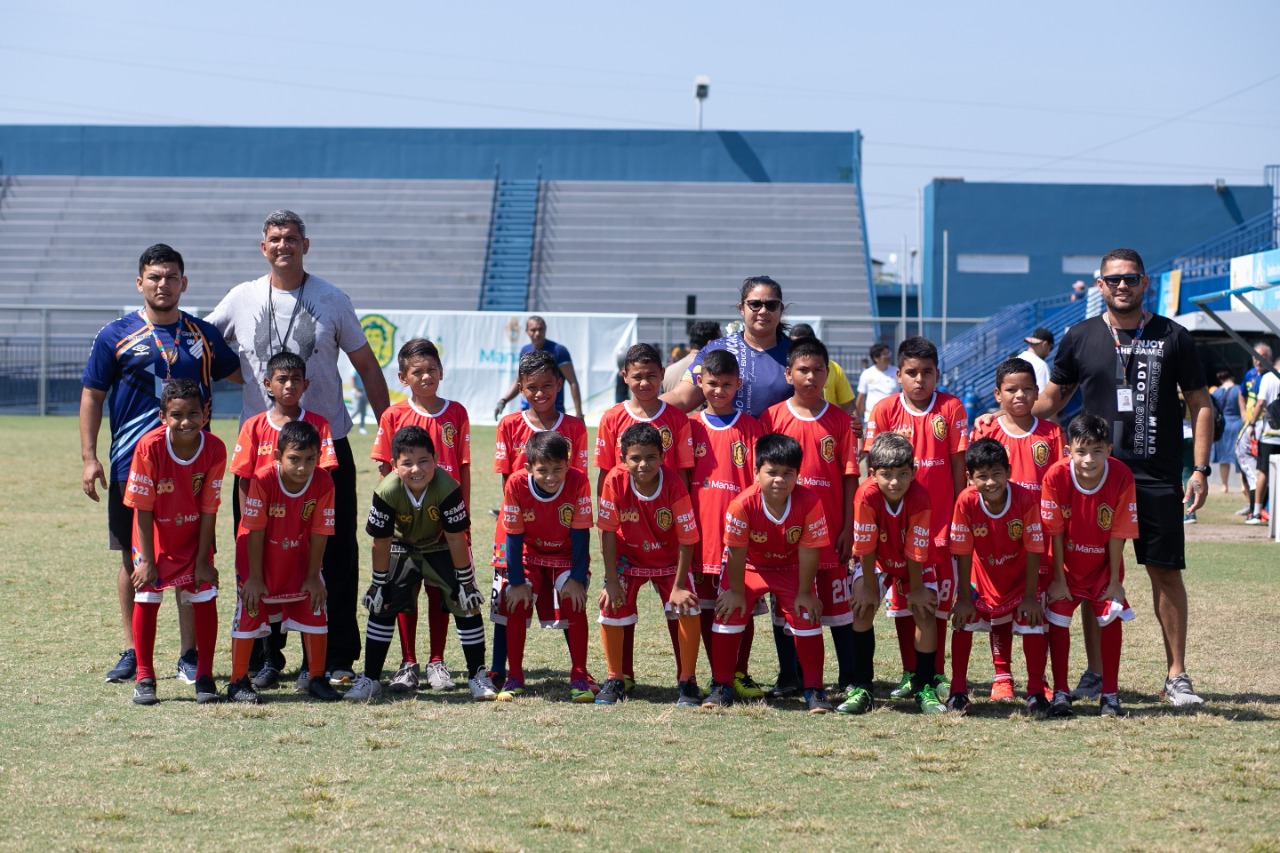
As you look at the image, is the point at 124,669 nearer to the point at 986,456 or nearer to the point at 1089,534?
the point at 986,456

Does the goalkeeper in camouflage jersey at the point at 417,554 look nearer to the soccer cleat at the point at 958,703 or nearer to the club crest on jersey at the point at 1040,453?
the soccer cleat at the point at 958,703

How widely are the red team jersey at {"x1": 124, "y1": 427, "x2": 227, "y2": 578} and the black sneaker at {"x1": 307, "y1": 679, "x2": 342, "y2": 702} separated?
76 centimetres

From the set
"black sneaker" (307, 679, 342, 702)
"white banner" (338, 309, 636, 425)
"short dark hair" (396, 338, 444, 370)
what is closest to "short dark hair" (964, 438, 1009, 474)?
"short dark hair" (396, 338, 444, 370)

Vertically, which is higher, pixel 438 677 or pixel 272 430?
pixel 272 430

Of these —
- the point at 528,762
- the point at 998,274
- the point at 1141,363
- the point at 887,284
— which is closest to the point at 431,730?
the point at 528,762

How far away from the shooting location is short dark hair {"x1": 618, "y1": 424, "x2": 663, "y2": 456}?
241 inches

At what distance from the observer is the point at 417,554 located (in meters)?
6.45

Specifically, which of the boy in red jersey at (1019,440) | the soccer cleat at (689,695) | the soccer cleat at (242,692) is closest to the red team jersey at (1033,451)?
the boy in red jersey at (1019,440)

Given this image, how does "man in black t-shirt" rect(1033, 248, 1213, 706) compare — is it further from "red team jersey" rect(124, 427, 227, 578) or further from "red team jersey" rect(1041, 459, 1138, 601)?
"red team jersey" rect(124, 427, 227, 578)

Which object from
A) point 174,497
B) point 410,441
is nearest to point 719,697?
point 410,441

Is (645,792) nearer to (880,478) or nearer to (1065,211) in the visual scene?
(880,478)

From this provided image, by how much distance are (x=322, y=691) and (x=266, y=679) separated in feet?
1.51

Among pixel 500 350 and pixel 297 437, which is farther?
pixel 500 350

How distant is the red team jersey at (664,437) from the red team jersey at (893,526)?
33.4 inches
